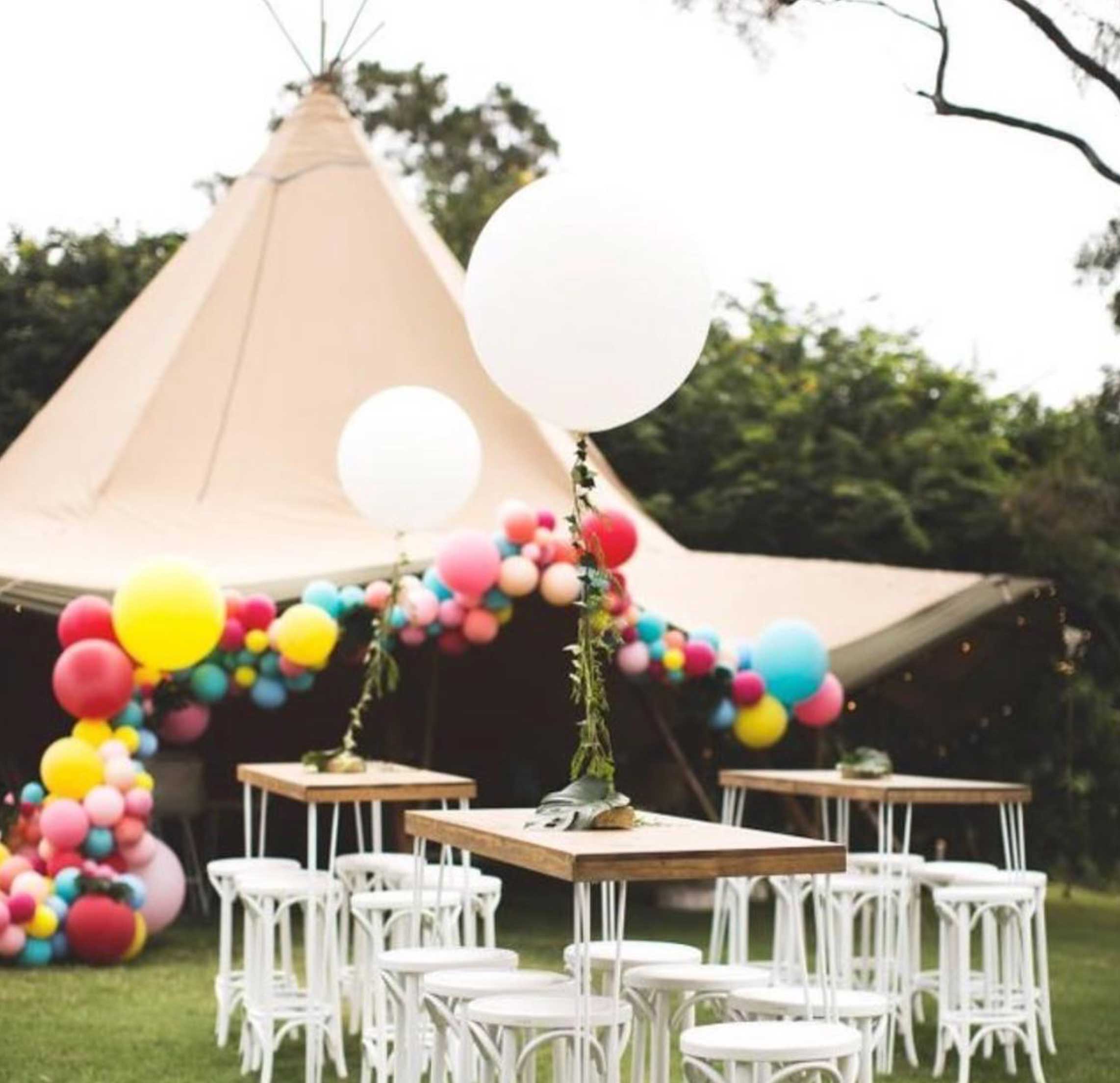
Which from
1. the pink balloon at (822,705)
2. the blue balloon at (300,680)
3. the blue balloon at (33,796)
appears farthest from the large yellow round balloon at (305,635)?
the pink balloon at (822,705)

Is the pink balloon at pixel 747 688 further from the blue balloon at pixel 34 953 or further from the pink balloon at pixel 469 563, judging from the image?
the blue balloon at pixel 34 953

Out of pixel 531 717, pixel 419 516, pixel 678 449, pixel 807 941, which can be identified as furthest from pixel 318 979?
pixel 678 449

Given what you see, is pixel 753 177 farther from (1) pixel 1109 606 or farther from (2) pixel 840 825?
(2) pixel 840 825

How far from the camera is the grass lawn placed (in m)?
5.70

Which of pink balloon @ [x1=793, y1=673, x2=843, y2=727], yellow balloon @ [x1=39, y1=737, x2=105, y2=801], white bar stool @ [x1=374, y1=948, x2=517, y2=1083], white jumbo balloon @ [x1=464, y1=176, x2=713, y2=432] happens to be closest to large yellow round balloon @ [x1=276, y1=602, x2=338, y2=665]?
yellow balloon @ [x1=39, y1=737, x2=105, y2=801]

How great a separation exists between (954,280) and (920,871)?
8.61 meters

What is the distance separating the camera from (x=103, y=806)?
24.4 ft

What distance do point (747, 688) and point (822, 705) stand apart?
41 centimetres

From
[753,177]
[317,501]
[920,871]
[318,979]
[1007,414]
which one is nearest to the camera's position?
[318,979]

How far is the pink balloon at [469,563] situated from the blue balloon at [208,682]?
1026mm

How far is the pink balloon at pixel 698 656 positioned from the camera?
8.55 m

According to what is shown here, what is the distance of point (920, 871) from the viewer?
21.1 feet

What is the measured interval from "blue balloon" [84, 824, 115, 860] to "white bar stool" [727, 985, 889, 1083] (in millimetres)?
4142

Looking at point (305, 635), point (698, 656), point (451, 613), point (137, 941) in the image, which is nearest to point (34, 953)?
point (137, 941)
